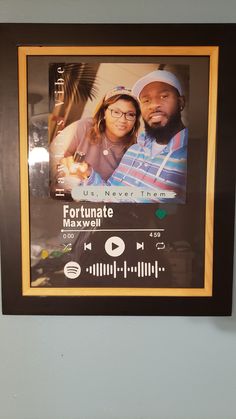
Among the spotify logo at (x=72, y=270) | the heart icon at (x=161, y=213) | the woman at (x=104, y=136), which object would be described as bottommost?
the spotify logo at (x=72, y=270)

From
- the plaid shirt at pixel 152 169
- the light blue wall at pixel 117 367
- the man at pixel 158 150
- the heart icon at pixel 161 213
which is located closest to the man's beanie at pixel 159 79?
the man at pixel 158 150

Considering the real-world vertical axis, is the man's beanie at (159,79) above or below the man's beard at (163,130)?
above

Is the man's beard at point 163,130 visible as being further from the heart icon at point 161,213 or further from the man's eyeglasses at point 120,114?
the heart icon at point 161,213

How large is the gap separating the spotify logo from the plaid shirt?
0.68 ft

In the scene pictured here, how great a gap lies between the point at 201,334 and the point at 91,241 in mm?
371

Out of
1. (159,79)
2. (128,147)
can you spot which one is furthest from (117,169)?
(159,79)

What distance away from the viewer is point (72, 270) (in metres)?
0.91

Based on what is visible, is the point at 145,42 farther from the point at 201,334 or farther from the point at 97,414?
the point at 97,414

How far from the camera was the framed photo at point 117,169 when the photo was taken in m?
0.86

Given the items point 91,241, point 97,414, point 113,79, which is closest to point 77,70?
point 113,79

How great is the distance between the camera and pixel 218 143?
0.88 meters

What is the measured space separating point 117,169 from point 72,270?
0.28 meters

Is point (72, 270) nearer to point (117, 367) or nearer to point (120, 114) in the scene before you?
point (117, 367)

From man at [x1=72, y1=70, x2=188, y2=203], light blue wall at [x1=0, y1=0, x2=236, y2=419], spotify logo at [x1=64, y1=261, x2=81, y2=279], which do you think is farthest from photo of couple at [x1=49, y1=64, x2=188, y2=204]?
light blue wall at [x1=0, y1=0, x2=236, y2=419]
